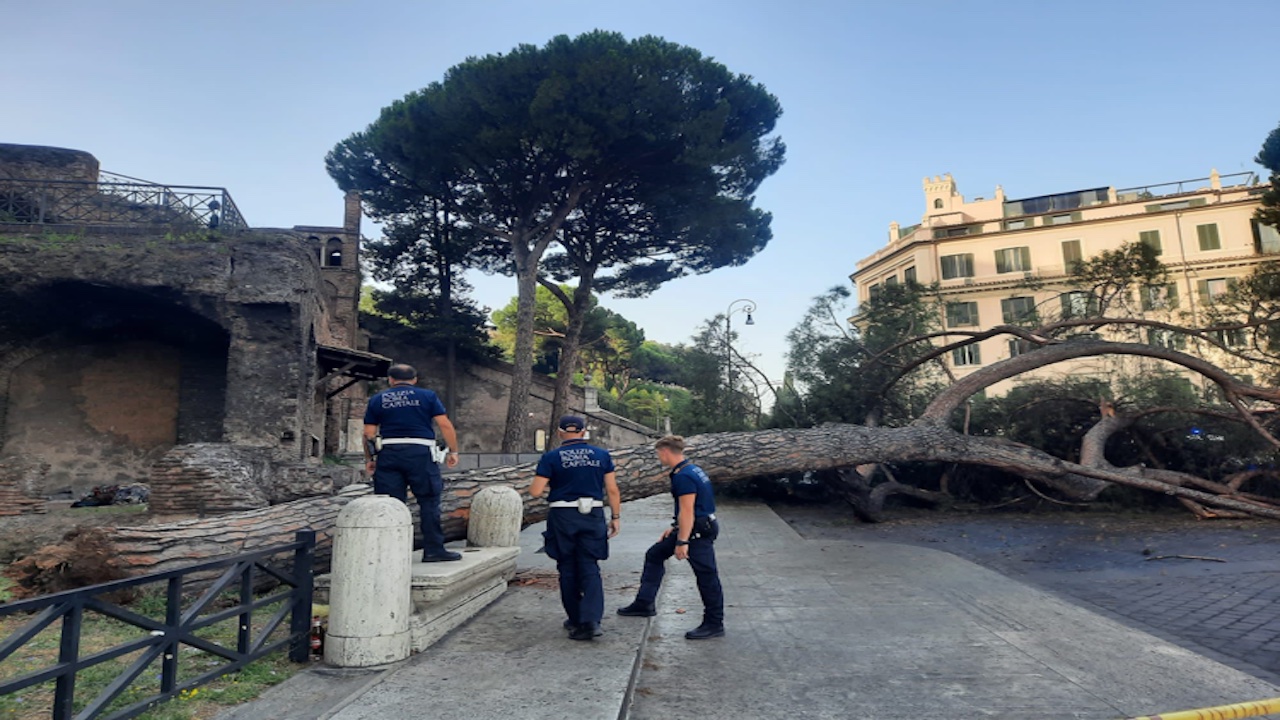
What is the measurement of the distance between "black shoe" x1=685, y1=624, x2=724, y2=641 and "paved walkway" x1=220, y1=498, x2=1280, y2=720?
7cm

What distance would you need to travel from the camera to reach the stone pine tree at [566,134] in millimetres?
18234

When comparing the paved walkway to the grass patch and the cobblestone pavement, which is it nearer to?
the grass patch

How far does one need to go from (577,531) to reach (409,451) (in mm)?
1264

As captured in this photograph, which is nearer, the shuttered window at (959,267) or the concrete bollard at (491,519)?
the concrete bollard at (491,519)

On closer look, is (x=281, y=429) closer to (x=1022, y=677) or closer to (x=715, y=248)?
(x=1022, y=677)

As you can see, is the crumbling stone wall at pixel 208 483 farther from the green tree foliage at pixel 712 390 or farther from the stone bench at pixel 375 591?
the green tree foliage at pixel 712 390

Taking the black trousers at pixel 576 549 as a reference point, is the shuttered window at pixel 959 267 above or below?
above

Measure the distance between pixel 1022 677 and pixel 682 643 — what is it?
2.01m

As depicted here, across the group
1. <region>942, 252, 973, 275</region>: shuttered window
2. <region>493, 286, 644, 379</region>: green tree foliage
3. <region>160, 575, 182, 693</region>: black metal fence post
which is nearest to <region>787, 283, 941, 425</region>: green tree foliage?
<region>160, 575, 182, 693</region>: black metal fence post

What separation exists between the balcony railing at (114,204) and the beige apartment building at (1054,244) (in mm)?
26874

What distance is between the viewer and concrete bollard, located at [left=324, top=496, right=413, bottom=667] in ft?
12.3

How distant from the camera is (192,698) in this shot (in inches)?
128

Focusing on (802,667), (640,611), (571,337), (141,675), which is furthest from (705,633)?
(571,337)

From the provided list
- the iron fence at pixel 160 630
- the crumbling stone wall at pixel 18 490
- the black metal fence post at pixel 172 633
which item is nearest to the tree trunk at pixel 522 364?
the crumbling stone wall at pixel 18 490
